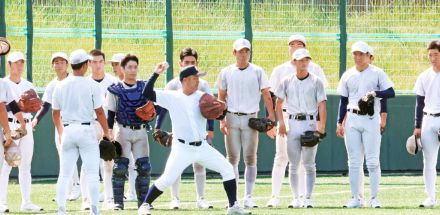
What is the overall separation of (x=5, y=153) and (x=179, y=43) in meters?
7.51

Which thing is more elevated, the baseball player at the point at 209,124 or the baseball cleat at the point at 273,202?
the baseball player at the point at 209,124

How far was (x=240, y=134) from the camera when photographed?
15273 millimetres

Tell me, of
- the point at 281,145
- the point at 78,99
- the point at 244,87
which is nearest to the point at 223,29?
the point at 281,145

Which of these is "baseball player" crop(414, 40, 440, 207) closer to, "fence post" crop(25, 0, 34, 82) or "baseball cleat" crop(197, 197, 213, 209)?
"baseball cleat" crop(197, 197, 213, 209)

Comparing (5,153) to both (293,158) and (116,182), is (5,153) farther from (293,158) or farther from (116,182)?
(293,158)

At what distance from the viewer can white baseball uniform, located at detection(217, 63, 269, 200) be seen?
15.2 m

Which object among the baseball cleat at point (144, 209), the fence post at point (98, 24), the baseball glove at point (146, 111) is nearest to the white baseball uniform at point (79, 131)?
the baseball cleat at point (144, 209)

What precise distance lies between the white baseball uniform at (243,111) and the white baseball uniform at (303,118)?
42 centimetres

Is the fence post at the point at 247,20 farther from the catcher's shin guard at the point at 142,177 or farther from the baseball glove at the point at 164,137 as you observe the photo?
the catcher's shin guard at the point at 142,177

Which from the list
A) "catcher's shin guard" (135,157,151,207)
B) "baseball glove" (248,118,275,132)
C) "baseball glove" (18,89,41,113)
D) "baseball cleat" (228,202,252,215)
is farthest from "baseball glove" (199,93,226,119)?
"baseball glove" (18,89,41,113)

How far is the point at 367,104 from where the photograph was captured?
14.7 meters

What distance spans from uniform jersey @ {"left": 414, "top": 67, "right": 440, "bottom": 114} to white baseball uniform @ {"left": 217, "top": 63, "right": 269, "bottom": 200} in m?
1.87

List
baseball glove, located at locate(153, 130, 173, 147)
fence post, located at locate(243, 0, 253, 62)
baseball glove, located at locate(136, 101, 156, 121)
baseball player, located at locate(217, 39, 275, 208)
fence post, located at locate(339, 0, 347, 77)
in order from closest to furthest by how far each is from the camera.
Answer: baseball glove, located at locate(136, 101, 156, 121) → baseball glove, located at locate(153, 130, 173, 147) → baseball player, located at locate(217, 39, 275, 208) → fence post, located at locate(243, 0, 253, 62) → fence post, located at locate(339, 0, 347, 77)

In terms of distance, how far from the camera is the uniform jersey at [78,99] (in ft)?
43.0
